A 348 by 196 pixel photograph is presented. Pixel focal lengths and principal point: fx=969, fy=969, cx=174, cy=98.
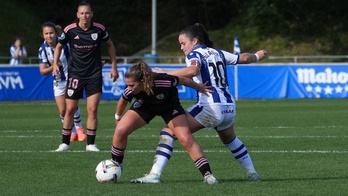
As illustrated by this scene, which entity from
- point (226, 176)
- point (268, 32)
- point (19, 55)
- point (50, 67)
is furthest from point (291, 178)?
point (268, 32)

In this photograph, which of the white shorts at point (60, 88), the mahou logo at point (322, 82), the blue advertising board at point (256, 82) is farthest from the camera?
the mahou logo at point (322, 82)

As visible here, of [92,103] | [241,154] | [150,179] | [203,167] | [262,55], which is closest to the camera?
[203,167]

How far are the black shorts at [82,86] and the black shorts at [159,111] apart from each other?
3.70m

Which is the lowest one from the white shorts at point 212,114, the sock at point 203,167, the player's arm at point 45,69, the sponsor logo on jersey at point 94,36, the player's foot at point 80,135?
the player's foot at point 80,135

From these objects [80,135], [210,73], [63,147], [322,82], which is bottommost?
[322,82]

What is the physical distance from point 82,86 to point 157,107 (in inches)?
160

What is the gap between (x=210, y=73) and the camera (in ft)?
33.3

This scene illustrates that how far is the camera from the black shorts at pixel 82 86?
13867mm

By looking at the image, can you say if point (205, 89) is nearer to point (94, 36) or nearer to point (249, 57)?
point (249, 57)

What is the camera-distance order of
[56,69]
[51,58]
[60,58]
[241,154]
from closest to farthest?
[241,154], [56,69], [60,58], [51,58]

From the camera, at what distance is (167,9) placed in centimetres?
5228

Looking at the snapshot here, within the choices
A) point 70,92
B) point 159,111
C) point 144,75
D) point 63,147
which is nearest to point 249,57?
point 159,111

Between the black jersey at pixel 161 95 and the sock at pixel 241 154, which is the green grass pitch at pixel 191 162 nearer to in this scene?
the sock at pixel 241 154

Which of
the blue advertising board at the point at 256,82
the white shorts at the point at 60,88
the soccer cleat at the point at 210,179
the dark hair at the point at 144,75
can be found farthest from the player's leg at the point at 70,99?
the blue advertising board at the point at 256,82
